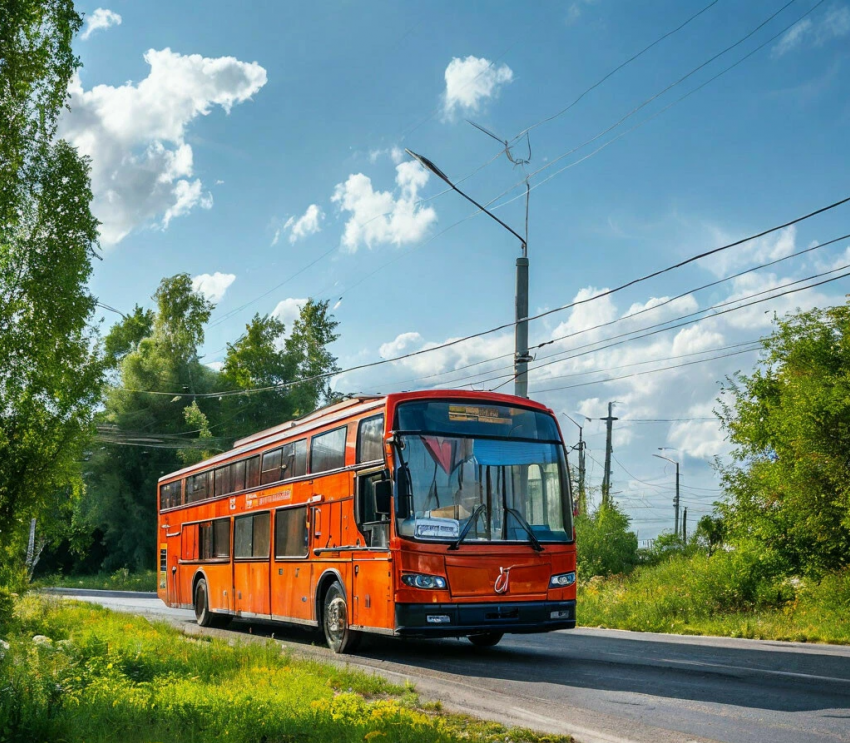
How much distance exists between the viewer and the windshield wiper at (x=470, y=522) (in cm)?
1284

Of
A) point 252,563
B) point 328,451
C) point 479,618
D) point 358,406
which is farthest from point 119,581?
point 479,618

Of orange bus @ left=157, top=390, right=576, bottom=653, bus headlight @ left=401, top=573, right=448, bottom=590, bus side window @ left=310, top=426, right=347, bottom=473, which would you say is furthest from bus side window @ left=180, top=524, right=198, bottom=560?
bus headlight @ left=401, top=573, right=448, bottom=590

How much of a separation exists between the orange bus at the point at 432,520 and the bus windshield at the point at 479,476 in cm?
2

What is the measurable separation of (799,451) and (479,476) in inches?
345

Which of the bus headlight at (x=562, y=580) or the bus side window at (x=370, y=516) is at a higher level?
the bus side window at (x=370, y=516)

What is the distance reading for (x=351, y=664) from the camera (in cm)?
1289

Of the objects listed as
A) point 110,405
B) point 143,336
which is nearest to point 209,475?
point 110,405

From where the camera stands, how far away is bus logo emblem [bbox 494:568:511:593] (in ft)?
42.8

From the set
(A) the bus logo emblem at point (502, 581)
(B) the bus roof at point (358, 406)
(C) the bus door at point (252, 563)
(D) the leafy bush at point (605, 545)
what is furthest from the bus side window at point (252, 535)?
(D) the leafy bush at point (605, 545)

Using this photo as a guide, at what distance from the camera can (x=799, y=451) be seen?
19.0 metres

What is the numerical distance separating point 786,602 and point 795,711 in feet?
38.8

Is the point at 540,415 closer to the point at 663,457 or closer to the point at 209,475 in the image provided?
the point at 209,475

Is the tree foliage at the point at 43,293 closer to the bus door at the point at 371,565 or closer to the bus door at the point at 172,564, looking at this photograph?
the bus door at the point at 172,564

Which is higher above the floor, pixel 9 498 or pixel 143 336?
pixel 143 336
